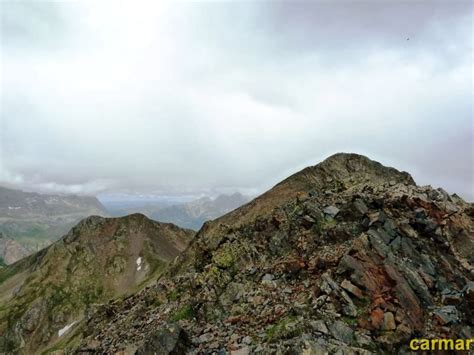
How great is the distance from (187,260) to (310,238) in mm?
55030

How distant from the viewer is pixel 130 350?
26.2m

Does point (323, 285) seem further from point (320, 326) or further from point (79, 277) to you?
point (79, 277)

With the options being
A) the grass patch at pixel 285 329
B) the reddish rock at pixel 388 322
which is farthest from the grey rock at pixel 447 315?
the grass patch at pixel 285 329

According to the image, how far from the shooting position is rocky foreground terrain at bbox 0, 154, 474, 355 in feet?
75.5

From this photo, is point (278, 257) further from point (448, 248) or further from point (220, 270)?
point (448, 248)

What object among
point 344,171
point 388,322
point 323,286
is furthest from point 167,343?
point 344,171

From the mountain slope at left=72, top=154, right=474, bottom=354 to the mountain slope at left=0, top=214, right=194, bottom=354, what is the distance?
356ft

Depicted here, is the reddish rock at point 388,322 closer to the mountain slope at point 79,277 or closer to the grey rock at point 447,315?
the grey rock at point 447,315

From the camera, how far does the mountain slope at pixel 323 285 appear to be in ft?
75.7

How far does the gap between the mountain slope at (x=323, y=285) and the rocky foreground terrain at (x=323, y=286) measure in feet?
0.29

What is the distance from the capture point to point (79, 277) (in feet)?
546

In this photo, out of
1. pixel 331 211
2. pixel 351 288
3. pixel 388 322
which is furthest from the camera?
pixel 331 211

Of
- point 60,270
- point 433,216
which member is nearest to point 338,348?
point 433,216

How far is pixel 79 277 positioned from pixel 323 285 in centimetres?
16665
